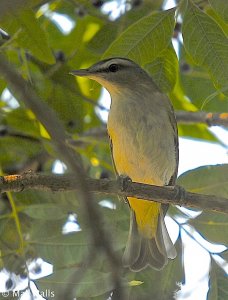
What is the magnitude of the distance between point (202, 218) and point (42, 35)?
113 cm

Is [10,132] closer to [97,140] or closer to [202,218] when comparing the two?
[97,140]

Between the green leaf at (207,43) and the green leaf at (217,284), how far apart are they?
791 millimetres

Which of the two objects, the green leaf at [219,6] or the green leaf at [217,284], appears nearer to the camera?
the green leaf at [219,6]

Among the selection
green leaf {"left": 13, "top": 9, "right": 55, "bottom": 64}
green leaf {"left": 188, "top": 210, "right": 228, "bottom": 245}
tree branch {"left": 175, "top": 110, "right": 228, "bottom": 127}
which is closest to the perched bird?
tree branch {"left": 175, "top": 110, "right": 228, "bottom": 127}

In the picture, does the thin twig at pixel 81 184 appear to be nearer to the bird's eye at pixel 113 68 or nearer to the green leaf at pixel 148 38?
the green leaf at pixel 148 38

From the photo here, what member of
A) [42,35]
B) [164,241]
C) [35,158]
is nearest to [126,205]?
[164,241]

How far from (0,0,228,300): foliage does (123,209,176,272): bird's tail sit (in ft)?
0.27

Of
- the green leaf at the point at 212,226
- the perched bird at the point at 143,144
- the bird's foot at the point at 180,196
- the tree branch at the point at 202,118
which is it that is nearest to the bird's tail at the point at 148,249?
the perched bird at the point at 143,144

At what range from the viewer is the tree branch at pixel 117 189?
272 cm

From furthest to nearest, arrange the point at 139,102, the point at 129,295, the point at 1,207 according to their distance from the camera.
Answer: the point at 139,102 → the point at 1,207 → the point at 129,295

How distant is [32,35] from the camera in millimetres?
3029

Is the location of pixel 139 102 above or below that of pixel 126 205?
above

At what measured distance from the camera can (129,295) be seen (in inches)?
114

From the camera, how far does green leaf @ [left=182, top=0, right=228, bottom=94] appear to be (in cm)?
288
